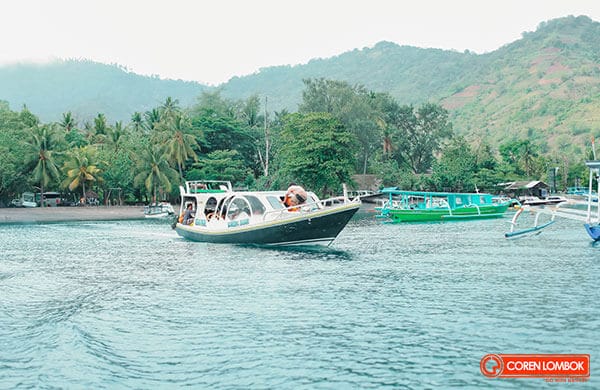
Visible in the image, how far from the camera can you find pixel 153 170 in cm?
7988

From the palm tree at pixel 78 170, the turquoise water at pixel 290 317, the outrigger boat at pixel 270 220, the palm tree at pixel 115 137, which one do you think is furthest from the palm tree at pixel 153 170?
the turquoise water at pixel 290 317

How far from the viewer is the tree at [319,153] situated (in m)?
75.9

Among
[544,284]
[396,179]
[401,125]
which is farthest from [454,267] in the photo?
[401,125]

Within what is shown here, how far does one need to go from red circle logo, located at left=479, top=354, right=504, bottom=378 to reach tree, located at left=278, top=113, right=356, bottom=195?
63627 millimetres

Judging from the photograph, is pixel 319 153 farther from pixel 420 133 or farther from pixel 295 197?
pixel 295 197

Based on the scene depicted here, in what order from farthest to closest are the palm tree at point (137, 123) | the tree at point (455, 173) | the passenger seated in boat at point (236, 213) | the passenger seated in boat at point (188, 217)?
the palm tree at point (137, 123) → the tree at point (455, 173) → the passenger seated in boat at point (188, 217) → the passenger seated in boat at point (236, 213)

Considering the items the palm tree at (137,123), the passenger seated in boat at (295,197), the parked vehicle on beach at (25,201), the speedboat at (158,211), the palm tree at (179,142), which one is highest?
the palm tree at (137,123)

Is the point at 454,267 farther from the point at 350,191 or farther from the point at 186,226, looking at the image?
the point at 350,191

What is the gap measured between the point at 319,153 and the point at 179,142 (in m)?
19.4

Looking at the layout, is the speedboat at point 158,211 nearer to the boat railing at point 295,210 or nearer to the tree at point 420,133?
the boat railing at point 295,210

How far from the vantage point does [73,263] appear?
27.5m

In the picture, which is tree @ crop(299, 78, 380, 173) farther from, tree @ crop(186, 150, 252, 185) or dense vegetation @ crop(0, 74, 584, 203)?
tree @ crop(186, 150, 252, 185)

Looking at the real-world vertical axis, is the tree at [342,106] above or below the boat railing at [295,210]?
above

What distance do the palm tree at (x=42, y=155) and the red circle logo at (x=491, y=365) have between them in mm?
72759
